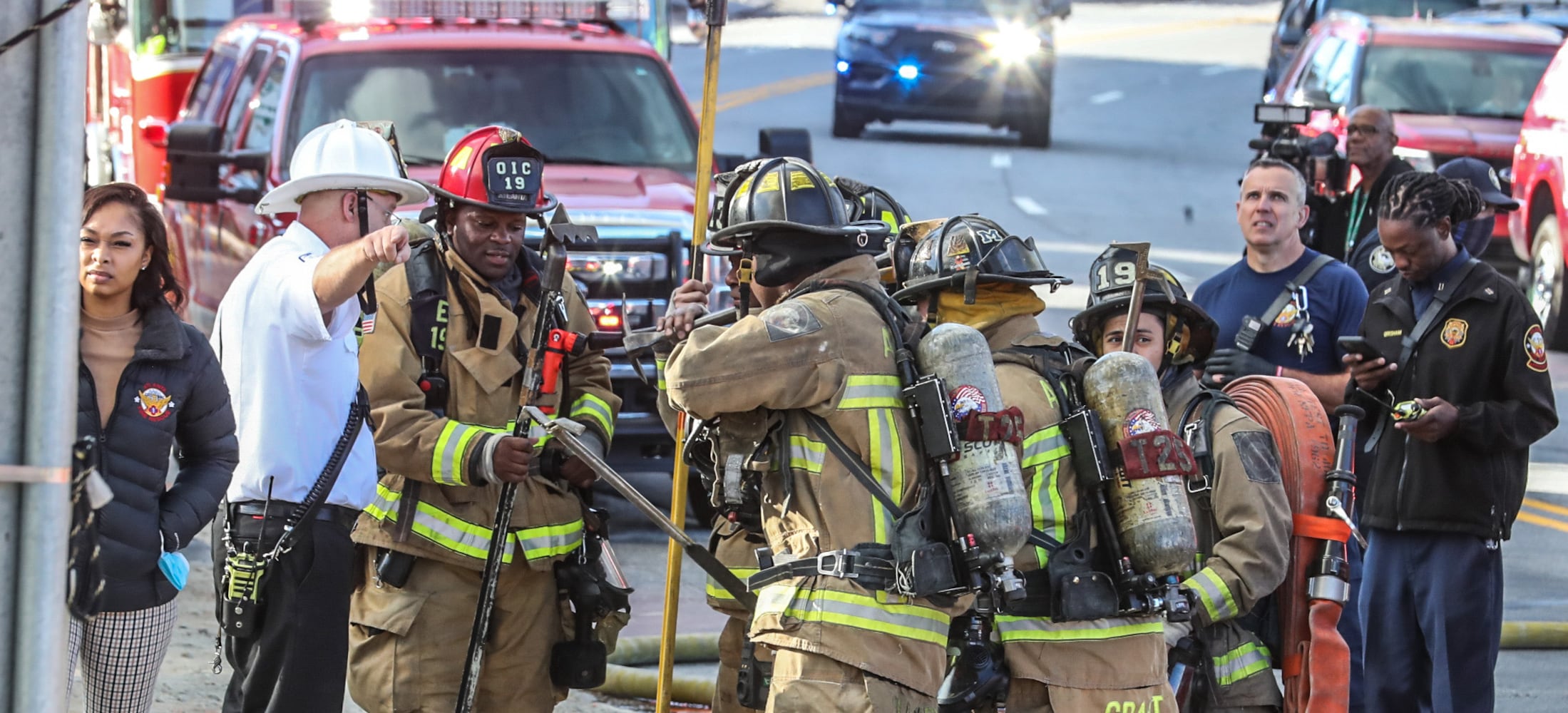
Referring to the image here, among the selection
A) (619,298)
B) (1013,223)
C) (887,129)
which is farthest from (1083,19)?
(619,298)

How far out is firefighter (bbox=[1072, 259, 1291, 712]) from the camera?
4840mm

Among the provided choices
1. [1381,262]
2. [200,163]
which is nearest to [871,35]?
[200,163]

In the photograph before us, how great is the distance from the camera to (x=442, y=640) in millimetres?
5094

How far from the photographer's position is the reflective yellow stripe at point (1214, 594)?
480 cm

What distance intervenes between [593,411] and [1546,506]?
20.8 feet

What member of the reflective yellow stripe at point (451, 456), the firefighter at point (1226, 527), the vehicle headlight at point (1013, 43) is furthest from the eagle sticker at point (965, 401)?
the vehicle headlight at point (1013, 43)

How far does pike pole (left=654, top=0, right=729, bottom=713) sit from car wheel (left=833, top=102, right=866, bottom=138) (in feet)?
52.3

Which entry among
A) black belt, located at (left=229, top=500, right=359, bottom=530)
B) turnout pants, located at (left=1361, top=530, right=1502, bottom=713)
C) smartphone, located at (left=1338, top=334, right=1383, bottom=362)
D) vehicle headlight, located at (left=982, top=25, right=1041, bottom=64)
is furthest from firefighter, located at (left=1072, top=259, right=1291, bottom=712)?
vehicle headlight, located at (left=982, top=25, right=1041, bottom=64)

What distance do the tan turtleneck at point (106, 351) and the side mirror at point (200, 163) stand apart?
14.6 feet

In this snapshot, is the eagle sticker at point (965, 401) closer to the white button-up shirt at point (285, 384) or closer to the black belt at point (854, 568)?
the black belt at point (854, 568)

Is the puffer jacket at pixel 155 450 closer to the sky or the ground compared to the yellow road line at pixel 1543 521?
closer to the sky

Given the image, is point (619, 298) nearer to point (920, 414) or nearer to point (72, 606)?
point (920, 414)

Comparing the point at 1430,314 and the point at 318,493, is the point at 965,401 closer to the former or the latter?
the point at 318,493

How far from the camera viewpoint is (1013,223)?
57.3 ft
